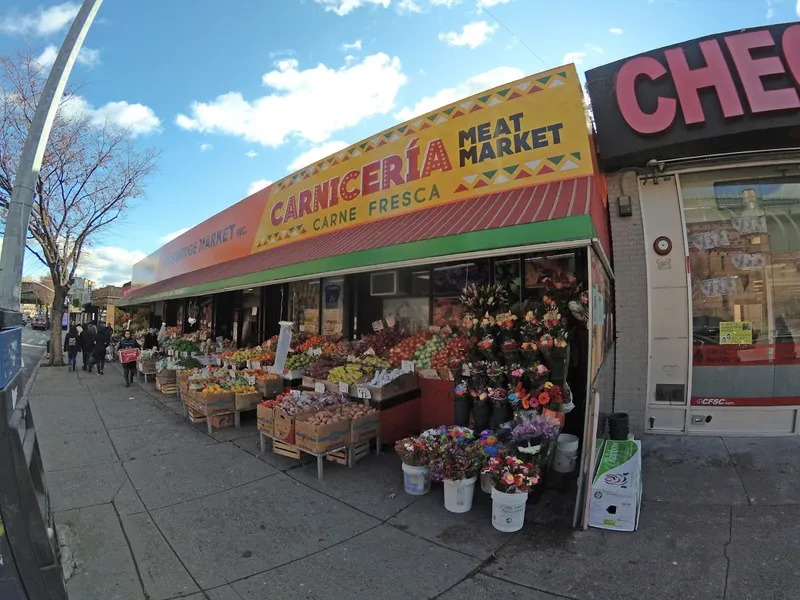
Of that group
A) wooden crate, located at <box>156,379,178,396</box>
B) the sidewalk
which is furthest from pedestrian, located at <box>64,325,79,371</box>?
the sidewalk

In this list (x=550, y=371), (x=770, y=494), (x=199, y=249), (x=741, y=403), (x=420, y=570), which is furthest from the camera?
(x=199, y=249)

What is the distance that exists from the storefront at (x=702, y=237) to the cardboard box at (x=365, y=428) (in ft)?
11.3

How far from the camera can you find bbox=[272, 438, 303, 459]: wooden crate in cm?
555

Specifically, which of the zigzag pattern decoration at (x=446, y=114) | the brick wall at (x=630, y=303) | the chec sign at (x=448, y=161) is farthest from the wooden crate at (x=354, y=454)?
the zigzag pattern decoration at (x=446, y=114)

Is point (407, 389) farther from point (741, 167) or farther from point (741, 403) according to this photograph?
point (741, 167)

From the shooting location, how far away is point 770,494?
4211mm

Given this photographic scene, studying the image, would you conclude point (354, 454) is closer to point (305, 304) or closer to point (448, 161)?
point (448, 161)

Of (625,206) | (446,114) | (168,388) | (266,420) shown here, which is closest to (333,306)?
(266,420)

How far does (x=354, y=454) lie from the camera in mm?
5555

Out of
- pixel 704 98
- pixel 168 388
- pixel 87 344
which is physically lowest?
pixel 168 388

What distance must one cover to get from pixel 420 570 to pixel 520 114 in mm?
5601

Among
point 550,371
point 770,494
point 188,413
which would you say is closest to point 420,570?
point 550,371

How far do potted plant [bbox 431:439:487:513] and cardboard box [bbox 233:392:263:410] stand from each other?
431 centimetres

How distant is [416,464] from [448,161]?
449 cm
